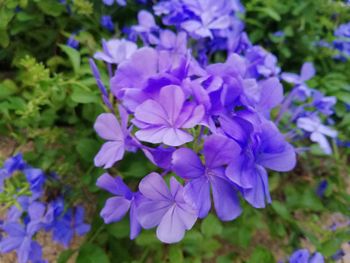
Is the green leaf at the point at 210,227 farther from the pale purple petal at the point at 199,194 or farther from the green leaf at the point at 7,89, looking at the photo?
the green leaf at the point at 7,89

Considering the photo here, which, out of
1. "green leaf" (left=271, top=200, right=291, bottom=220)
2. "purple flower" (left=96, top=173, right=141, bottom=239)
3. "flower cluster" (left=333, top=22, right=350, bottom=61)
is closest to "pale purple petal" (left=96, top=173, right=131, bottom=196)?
"purple flower" (left=96, top=173, right=141, bottom=239)

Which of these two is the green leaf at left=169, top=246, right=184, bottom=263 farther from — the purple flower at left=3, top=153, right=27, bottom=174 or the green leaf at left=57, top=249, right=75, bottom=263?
the purple flower at left=3, top=153, right=27, bottom=174

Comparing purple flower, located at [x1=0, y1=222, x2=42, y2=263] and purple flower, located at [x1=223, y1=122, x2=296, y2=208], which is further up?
purple flower, located at [x1=223, y1=122, x2=296, y2=208]

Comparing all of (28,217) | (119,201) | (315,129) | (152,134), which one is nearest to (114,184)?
(119,201)

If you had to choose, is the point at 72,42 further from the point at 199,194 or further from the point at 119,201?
the point at 199,194

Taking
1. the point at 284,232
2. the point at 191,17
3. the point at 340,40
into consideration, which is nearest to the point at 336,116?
the point at 340,40

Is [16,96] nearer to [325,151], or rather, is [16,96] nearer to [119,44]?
[119,44]

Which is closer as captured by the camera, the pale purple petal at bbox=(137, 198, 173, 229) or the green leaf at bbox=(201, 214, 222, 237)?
the pale purple petal at bbox=(137, 198, 173, 229)
